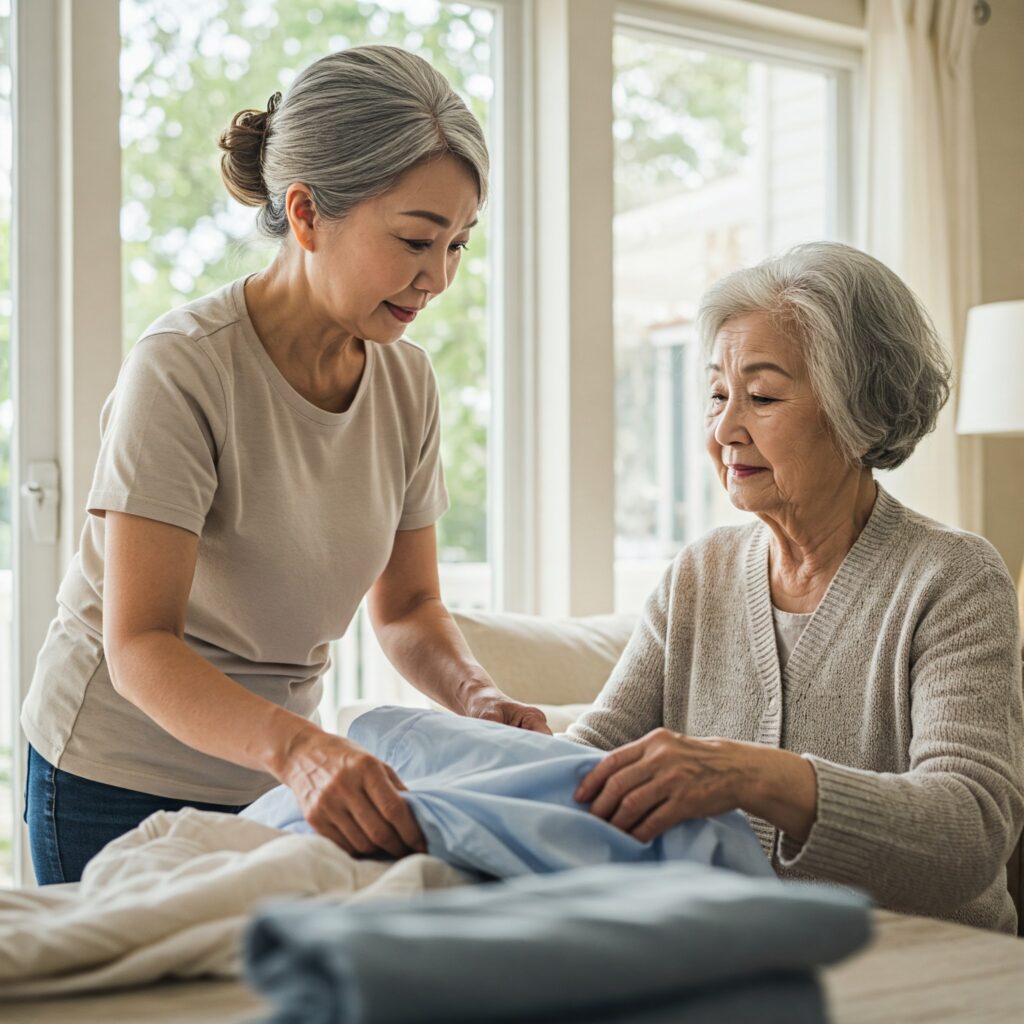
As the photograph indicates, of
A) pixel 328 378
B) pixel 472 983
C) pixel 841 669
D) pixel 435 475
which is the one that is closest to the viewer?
pixel 472 983

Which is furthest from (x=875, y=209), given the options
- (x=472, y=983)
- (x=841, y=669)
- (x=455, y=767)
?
(x=472, y=983)

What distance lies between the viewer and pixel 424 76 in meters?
1.57

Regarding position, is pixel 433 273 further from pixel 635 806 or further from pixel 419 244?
pixel 635 806

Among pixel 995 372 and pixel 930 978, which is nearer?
pixel 930 978

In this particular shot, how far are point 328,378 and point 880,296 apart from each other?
2.37 feet

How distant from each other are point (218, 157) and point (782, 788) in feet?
6.86

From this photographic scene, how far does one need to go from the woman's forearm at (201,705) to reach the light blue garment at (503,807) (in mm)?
53

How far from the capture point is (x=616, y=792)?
1096 millimetres

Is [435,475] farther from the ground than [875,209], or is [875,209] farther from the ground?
[875,209]

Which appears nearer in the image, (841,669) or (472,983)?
(472,983)

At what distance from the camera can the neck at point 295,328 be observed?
1636mm

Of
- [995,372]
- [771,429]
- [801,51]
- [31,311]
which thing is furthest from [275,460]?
[801,51]

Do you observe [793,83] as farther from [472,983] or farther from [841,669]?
[472,983]

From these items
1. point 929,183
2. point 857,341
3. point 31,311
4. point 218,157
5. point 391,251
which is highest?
point 929,183
